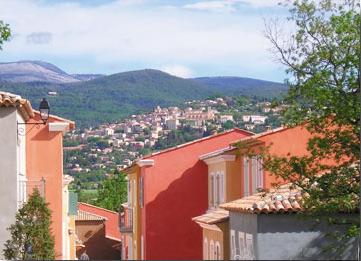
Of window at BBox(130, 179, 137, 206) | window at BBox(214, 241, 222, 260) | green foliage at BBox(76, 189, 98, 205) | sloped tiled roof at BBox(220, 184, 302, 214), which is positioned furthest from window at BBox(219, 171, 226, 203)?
green foliage at BBox(76, 189, 98, 205)

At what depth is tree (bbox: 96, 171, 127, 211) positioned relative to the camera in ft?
229

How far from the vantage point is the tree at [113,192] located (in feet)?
229

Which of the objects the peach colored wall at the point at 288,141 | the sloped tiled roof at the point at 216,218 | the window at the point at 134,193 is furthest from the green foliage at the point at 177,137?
the peach colored wall at the point at 288,141

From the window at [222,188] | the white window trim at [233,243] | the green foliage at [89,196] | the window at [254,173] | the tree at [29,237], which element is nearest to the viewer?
the tree at [29,237]

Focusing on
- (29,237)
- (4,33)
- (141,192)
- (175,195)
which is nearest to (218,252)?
(29,237)

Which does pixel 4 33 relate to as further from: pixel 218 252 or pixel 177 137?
pixel 177 137

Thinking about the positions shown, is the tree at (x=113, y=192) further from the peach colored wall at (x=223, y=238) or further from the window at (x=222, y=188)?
the peach colored wall at (x=223, y=238)

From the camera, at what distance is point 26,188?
103ft

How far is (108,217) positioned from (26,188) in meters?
39.9

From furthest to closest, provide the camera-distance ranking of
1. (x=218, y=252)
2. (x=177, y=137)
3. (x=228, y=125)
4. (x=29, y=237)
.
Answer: (x=177, y=137) → (x=228, y=125) → (x=218, y=252) → (x=29, y=237)

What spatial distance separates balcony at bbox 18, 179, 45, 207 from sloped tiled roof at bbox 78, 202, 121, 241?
3648 centimetres

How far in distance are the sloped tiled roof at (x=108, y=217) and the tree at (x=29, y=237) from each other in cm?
4350

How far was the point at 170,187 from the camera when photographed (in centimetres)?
4556

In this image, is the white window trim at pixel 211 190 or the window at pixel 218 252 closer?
the window at pixel 218 252
